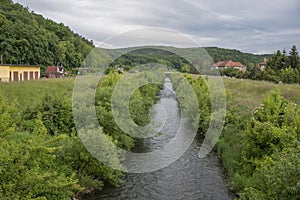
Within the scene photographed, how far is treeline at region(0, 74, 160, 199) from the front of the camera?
35.0ft

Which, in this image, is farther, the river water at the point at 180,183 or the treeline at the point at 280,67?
the treeline at the point at 280,67

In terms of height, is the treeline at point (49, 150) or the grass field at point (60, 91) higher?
the grass field at point (60, 91)

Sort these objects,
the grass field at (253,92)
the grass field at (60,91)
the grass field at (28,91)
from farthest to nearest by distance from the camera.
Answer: the grass field at (253,92) < the grass field at (60,91) < the grass field at (28,91)

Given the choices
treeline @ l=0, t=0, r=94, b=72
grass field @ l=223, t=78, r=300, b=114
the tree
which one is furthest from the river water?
treeline @ l=0, t=0, r=94, b=72

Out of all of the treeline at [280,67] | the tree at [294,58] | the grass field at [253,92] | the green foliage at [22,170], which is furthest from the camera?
the tree at [294,58]

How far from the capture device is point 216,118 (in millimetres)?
27734

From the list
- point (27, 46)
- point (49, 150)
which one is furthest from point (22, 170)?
point (27, 46)

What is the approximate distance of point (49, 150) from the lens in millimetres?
11320

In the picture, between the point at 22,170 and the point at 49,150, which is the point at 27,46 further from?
the point at 22,170

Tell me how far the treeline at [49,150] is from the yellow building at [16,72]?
18.8 ft

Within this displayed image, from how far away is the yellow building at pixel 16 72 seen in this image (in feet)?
114

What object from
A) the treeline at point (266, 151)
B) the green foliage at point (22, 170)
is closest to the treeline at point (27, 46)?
the treeline at point (266, 151)

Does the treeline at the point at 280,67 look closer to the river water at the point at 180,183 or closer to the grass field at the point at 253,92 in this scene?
the grass field at the point at 253,92

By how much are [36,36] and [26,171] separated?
7128 cm
